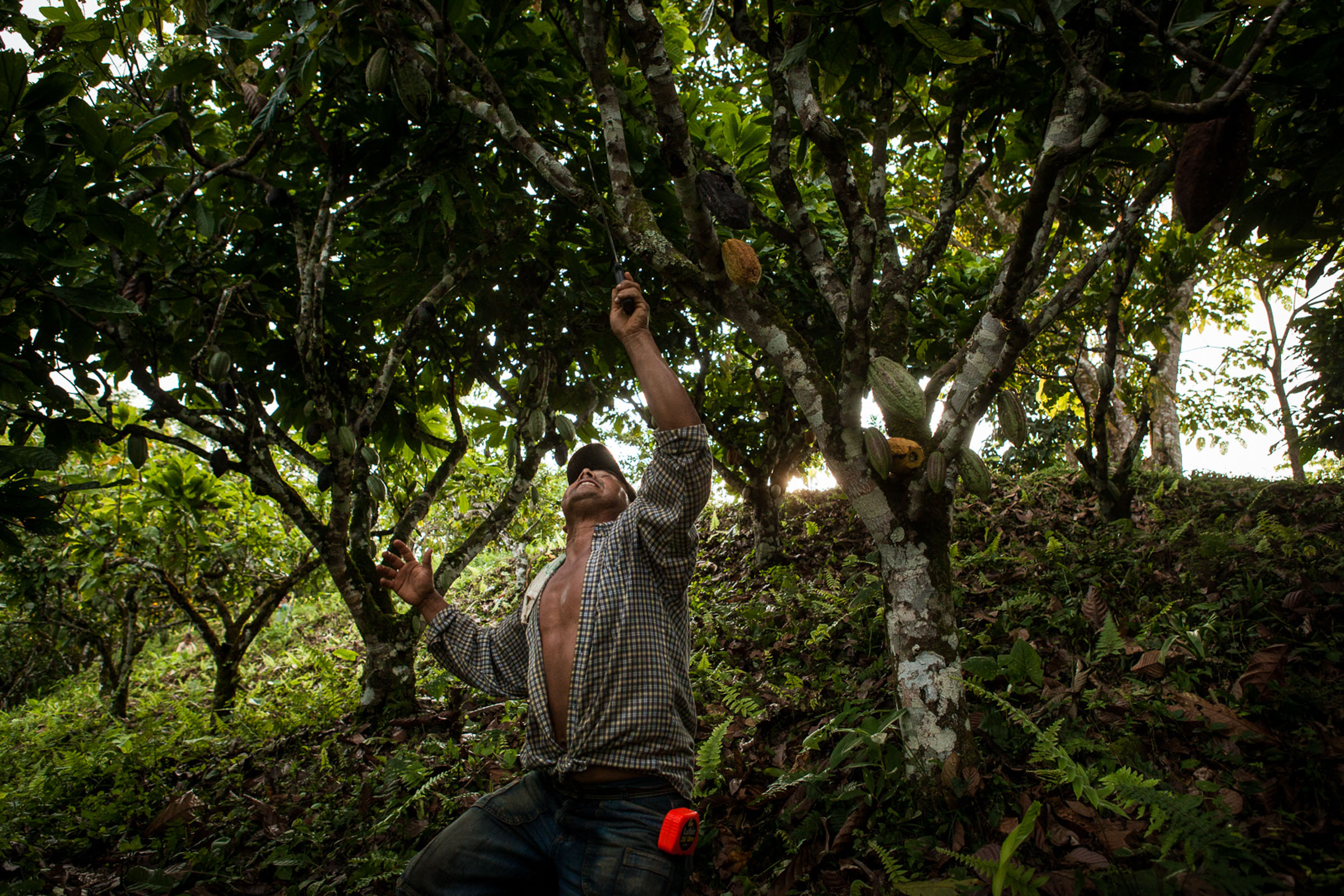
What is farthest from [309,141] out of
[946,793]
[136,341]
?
[946,793]

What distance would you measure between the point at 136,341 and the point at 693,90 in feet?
9.14

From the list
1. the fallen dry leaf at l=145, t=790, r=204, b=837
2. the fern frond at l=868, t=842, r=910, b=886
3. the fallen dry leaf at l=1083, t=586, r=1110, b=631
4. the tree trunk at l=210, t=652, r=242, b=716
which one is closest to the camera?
the fern frond at l=868, t=842, r=910, b=886

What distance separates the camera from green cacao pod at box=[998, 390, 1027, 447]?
2.42 meters

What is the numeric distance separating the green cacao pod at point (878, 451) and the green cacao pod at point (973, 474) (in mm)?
274

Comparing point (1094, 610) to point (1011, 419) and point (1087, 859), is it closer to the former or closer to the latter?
point (1011, 419)

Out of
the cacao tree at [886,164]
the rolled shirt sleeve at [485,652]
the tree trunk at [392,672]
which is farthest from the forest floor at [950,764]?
the rolled shirt sleeve at [485,652]

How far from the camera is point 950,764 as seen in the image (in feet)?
5.84

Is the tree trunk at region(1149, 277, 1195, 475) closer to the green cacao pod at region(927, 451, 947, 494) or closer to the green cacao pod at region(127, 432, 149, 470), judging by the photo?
the green cacao pod at region(927, 451, 947, 494)

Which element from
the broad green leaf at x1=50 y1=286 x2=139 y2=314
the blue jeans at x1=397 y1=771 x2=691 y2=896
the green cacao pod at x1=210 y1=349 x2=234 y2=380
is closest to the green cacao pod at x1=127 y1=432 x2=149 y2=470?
the green cacao pod at x1=210 y1=349 x2=234 y2=380

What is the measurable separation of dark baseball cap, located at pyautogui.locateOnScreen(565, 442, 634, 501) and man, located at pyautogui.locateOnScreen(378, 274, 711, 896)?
335 millimetres

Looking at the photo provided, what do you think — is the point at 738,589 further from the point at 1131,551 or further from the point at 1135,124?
the point at 1135,124

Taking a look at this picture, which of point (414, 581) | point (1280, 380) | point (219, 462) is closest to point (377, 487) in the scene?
point (219, 462)

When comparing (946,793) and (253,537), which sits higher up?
(253,537)

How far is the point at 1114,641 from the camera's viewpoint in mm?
2242
